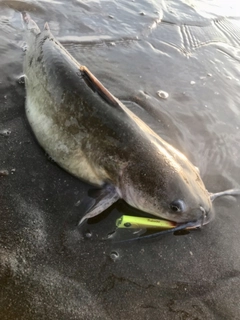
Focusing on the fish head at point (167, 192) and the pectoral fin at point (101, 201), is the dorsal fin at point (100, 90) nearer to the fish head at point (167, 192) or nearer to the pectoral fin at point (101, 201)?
the fish head at point (167, 192)

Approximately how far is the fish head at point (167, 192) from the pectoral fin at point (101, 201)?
11 centimetres

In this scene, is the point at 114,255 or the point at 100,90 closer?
the point at 114,255

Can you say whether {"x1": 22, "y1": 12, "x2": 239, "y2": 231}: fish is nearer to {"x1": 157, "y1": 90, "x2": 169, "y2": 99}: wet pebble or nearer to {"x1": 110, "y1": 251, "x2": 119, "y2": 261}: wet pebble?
{"x1": 110, "y1": 251, "x2": 119, "y2": 261}: wet pebble

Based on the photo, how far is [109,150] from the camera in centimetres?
282

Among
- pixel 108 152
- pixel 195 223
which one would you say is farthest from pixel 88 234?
pixel 195 223

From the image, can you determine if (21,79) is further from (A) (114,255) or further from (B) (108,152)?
(A) (114,255)

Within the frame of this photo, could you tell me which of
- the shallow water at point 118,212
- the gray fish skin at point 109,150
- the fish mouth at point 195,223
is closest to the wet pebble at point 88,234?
the shallow water at point 118,212

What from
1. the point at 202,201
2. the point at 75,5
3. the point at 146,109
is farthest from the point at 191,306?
the point at 75,5

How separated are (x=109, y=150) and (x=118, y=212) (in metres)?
0.50

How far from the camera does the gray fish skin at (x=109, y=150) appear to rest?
2.68 m

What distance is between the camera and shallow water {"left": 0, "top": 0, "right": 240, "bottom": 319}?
2.36 metres

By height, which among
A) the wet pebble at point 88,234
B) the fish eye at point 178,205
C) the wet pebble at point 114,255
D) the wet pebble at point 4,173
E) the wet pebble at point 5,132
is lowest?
the wet pebble at point 4,173

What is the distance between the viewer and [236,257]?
2789 millimetres

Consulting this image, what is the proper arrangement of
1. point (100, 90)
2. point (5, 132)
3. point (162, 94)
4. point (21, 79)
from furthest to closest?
1. point (162, 94)
2. point (21, 79)
3. point (5, 132)
4. point (100, 90)
